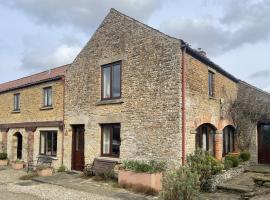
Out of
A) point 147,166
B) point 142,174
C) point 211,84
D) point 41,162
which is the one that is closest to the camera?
point 142,174

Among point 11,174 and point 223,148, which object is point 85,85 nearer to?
point 11,174

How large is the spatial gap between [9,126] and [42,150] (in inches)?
191

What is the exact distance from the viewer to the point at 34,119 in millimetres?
20453

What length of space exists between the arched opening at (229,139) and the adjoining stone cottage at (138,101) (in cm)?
3

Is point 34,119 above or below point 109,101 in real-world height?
below

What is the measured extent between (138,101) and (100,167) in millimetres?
3778

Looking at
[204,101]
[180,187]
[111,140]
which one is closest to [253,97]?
[204,101]

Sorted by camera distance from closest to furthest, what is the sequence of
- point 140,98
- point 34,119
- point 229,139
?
1. point 140,98
2. point 229,139
3. point 34,119

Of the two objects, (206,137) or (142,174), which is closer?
(142,174)

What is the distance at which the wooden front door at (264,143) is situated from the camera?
1820 cm

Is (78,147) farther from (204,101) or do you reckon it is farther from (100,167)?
(204,101)

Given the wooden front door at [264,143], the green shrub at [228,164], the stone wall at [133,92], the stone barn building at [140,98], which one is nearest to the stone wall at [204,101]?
the stone barn building at [140,98]

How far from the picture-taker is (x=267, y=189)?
1162 cm

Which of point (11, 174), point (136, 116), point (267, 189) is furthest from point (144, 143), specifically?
point (11, 174)
